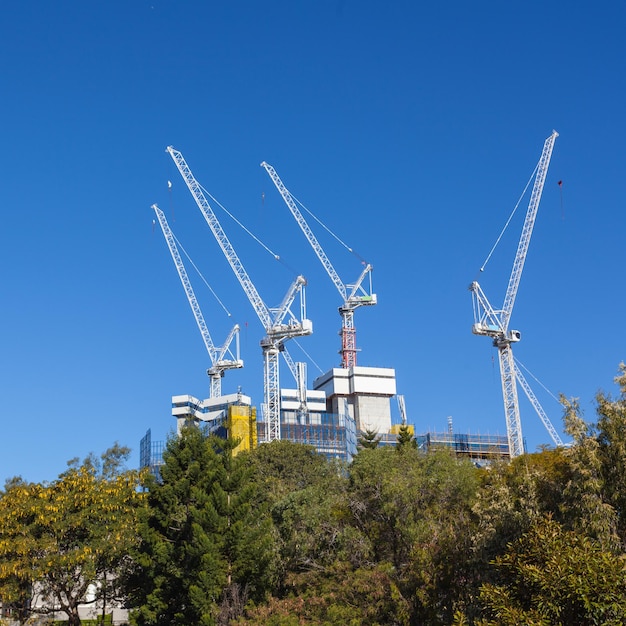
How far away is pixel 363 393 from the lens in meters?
142

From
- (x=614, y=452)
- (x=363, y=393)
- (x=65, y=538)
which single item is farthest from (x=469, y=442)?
(x=614, y=452)

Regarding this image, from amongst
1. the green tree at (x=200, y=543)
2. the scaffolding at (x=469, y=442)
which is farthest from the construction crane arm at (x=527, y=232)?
the green tree at (x=200, y=543)

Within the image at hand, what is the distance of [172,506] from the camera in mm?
37188

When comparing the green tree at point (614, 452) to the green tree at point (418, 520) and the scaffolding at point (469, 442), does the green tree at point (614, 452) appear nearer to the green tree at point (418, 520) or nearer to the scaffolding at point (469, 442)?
the green tree at point (418, 520)

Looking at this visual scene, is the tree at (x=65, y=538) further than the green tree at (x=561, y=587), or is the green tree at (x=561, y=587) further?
the tree at (x=65, y=538)

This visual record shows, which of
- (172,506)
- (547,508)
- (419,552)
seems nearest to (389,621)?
(419,552)

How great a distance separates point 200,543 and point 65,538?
41.5 feet

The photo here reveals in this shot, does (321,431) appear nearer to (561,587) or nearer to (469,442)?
(469,442)

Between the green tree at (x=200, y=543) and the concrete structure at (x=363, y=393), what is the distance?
103m

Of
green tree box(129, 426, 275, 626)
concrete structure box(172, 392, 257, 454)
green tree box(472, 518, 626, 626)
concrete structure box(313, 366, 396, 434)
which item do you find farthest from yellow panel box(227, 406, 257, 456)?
green tree box(472, 518, 626, 626)

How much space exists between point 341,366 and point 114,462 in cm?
10611

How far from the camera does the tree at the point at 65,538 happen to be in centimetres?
4106

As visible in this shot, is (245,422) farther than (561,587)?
Yes

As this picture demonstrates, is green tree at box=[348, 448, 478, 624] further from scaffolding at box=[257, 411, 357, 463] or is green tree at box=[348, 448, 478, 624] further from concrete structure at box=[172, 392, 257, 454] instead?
scaffolding at box=[257, 411, 357, 463]
